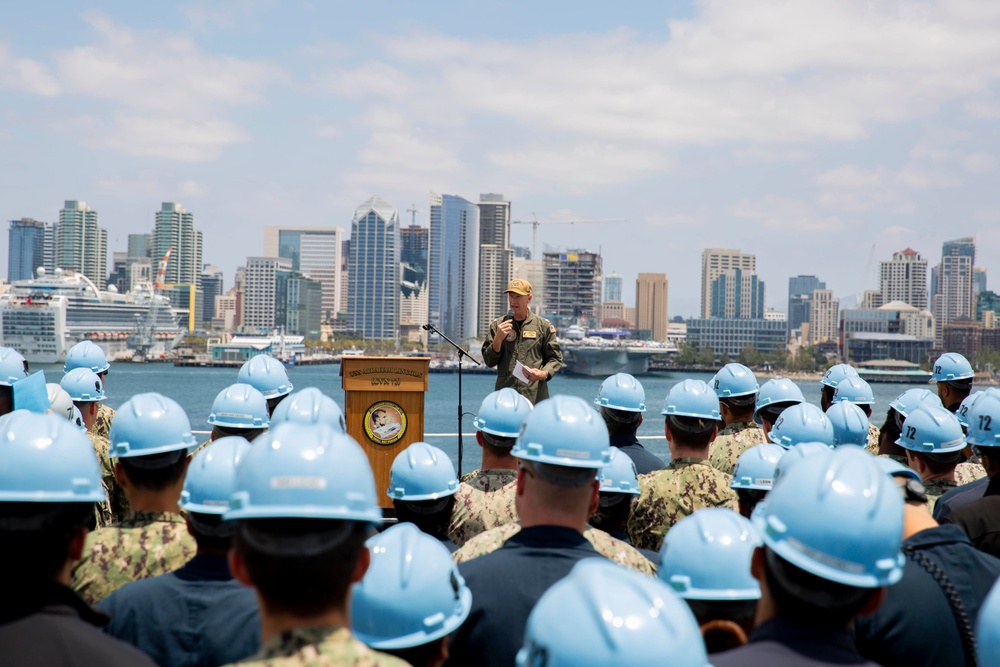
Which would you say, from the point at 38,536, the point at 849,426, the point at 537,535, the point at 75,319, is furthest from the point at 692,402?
the point at 75,319

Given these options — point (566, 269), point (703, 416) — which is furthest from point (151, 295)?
point (703, 416)

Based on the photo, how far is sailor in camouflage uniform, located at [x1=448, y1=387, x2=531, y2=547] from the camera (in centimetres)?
388

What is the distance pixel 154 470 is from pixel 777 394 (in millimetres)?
3727

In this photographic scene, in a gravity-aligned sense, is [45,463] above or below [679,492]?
above

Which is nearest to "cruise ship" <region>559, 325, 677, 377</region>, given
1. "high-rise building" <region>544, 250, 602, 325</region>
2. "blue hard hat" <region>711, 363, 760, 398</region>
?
"high-rise building" <region>544, 250, 602, 325</region>

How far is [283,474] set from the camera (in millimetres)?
1704

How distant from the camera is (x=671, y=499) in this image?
376cm

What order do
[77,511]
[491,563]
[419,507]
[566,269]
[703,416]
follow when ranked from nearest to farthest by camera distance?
[77,511] → [491,563] → [419,507] → [703,416] → [566,269]

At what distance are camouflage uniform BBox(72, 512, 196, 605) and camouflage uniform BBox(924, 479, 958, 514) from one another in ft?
9.74

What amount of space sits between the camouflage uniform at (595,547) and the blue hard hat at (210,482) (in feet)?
2.43

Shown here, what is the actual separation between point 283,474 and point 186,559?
1.22 m

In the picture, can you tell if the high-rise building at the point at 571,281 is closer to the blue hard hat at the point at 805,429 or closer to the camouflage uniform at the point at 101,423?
the camouflage uniform at the point at 101,423

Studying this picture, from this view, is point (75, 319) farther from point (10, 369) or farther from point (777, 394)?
point (777, 394)

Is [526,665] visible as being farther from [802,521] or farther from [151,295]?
[151,295]
